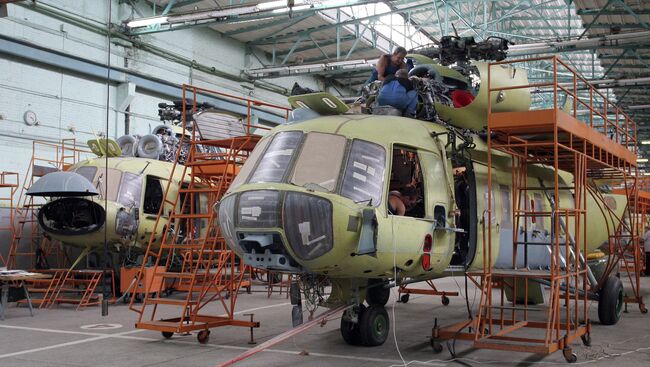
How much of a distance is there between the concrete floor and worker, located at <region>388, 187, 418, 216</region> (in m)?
1.88

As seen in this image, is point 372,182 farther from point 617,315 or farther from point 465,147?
point 617,315

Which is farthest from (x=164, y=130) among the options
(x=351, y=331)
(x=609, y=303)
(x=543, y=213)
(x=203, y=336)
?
(x=609, y=303)

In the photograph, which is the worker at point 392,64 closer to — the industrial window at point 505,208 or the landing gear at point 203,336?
the industrial window at point 505,208

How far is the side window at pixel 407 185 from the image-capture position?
29.3 feet

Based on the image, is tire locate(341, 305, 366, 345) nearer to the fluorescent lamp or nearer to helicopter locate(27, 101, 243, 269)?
helicopter locate(27, 101, 243, 269)

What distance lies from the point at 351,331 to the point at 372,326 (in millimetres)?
321

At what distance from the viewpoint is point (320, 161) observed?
835 centimetres

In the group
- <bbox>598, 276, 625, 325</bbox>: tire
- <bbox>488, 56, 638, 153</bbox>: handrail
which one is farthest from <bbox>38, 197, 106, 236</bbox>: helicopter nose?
<bbox>598, 276, 625, 325</bbox>: tire

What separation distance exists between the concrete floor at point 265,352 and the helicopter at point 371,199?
69 centimetres

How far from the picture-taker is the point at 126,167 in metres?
16.3

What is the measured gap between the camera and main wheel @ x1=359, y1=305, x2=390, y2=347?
30.8ft

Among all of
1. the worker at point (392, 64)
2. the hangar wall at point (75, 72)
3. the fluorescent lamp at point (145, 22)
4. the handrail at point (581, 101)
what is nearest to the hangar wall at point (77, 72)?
the hangar wall at point (75, 72)

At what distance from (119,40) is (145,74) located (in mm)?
1482

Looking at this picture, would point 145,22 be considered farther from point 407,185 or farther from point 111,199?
point 407,185
